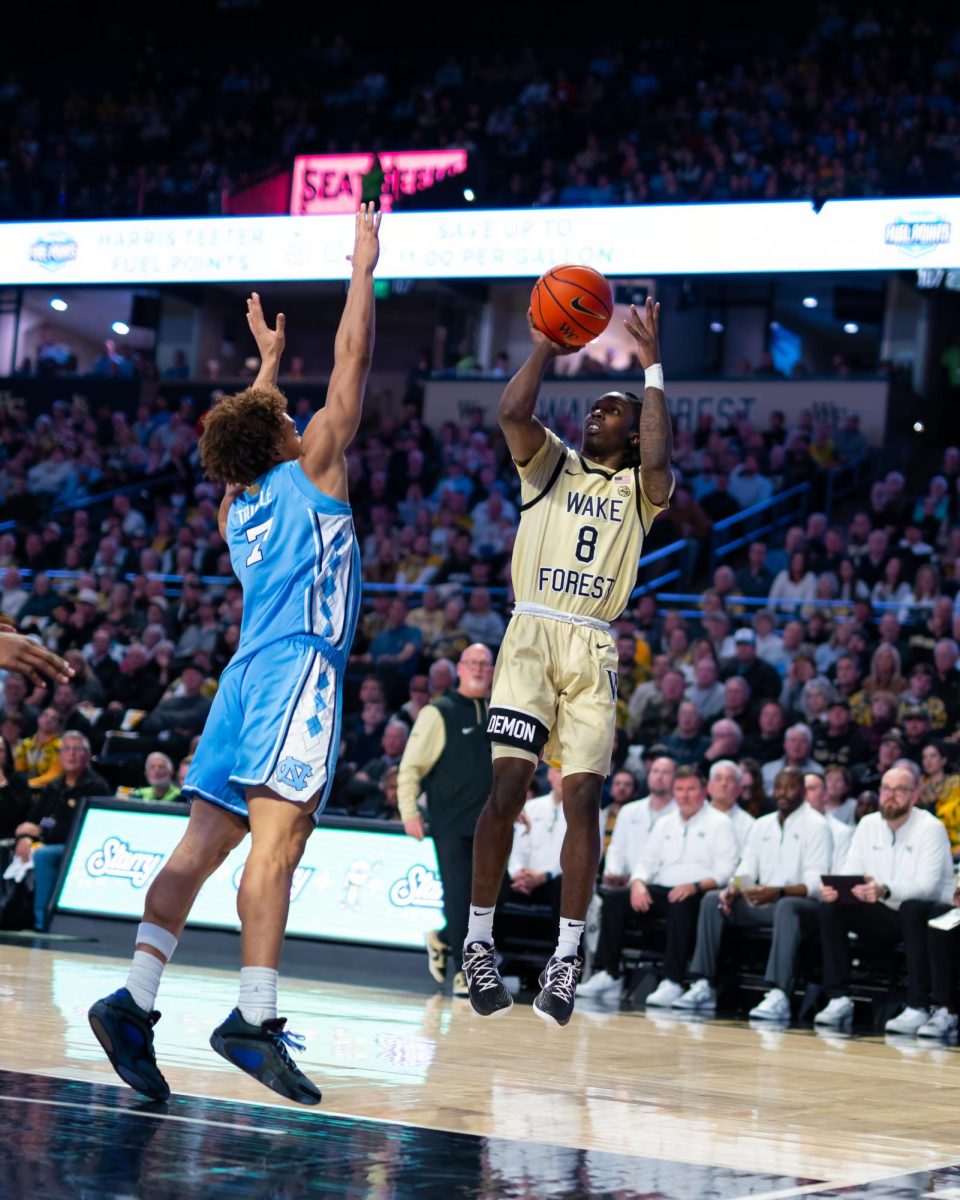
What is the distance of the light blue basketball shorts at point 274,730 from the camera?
524cm

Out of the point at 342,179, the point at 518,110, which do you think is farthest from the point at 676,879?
the point at 518,110

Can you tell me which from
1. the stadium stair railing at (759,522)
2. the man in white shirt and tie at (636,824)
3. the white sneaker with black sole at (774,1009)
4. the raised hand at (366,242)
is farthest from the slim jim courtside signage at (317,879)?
the stadium stair railing at (759,522)

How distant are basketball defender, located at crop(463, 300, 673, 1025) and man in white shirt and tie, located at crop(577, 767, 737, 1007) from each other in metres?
4.55

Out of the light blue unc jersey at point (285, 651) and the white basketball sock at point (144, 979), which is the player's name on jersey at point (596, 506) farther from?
the white basketball sock at point (144, 979)

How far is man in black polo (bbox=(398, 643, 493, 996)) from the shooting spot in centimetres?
1049

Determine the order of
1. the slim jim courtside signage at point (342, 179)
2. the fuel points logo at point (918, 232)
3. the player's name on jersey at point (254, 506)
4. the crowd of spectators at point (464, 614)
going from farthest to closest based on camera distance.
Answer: the slim jim courtside signage at point (342, 179), the fuel points logo at point (918, 232), the crowd of spectators at point (464, 614), the player's name on jersey at point (254, 506)

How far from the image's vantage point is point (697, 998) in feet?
34.7

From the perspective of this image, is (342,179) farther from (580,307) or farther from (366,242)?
(366,242)

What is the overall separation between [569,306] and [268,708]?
1.90 meters

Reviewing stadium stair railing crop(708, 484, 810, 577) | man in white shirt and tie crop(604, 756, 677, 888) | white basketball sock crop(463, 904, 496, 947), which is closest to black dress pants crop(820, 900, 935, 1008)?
man in white shirt and tie crop(604, 756, 677, 888)

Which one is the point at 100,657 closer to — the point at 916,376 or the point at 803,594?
the point at 803,594

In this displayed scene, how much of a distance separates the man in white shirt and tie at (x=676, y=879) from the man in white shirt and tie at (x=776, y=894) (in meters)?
0.11

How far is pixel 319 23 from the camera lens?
30250 millimetres

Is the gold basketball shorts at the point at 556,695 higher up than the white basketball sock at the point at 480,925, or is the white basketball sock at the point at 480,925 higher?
the gold basketball shorts at the point at 556,695
